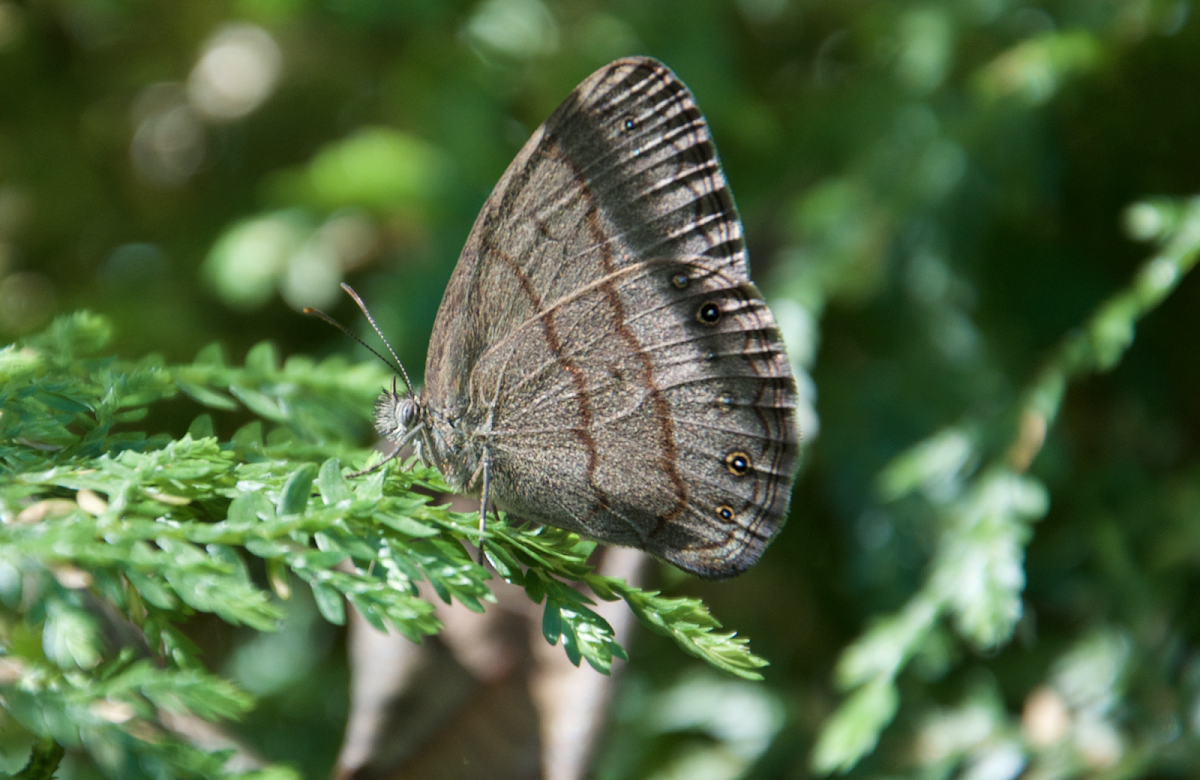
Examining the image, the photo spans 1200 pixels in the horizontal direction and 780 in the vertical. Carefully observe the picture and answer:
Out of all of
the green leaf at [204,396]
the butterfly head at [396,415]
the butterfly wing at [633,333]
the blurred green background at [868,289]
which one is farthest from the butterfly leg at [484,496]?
the blurred green background at [868,289]

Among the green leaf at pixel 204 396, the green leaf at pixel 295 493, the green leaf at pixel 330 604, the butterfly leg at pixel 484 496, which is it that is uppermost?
the green leaf at pixel 295 493

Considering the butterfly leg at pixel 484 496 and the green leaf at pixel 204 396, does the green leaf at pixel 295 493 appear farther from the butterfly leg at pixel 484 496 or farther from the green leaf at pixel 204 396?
the green leaf at pixel 204 396

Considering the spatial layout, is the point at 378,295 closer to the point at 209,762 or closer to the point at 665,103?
the point at 665,103

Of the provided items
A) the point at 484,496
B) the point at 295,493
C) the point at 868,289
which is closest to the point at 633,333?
the point at 484,496

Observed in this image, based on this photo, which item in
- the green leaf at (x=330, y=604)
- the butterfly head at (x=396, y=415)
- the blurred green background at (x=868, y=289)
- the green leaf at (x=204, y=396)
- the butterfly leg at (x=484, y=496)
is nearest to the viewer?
the green leaf at (x=330, y=604)

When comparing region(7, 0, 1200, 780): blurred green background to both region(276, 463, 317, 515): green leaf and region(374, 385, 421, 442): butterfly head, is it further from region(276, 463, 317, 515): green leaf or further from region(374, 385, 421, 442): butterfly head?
region(276, 463, 317, 515): green leaf

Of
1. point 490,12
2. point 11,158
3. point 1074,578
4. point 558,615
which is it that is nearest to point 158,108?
point 11,158
